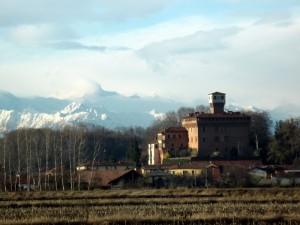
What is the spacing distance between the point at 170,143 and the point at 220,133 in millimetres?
9561

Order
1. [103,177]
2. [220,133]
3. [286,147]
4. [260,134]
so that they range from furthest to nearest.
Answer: [260,134] < [220,133] < [286,147] < [103,177]

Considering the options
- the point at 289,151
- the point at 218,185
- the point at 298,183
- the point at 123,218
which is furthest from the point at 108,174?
the point at 123,218

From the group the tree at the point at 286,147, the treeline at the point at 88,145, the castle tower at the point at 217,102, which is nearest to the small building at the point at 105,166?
the treeline at the point at 88,145

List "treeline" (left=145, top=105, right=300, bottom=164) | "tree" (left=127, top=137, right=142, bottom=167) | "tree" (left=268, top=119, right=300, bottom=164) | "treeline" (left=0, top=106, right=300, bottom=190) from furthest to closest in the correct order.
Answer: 1. "tree" (left=127, top=137, right=142, bottom=167)
2. "treeline" (left=145, top=105, right=300, bottom=164)
3. "tree" (left=268, top=119, right=300, bottom=164)
4. "treeline" (left=0, top=106, right=300, bottom=190)

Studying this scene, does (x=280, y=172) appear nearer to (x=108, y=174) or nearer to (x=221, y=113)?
(x=108, y=174)

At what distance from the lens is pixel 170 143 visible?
11406cm

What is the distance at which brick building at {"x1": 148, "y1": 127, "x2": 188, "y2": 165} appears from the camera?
113 m

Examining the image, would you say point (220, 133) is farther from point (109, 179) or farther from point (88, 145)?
point (109, 179)

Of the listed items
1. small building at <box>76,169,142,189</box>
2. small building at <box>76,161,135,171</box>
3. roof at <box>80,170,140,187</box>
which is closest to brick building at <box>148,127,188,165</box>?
small building at <box>76,161,135,171</box>

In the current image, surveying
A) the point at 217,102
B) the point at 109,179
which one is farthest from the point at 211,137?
the point at 109,179

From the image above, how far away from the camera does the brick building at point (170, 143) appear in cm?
11338

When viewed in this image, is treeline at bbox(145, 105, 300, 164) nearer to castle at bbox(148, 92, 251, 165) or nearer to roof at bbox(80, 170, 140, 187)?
castle at bbox(148, 92, 251, 165)

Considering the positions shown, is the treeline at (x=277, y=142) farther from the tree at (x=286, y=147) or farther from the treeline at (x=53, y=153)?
the treeline at (x=53, y=153)

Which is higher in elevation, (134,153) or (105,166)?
(134,153)
